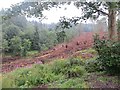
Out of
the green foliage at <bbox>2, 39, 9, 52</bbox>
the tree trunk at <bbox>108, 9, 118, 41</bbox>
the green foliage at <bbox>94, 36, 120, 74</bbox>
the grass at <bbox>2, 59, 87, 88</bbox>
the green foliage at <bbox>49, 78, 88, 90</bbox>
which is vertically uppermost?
the tree trunk at <bbox>108, 9, 118, 41</bbox>

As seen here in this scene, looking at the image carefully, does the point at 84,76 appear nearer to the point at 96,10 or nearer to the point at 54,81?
the point at 54,81

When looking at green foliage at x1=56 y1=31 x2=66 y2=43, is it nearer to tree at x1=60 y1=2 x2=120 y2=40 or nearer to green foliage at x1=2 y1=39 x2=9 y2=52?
tree at x1=60 y1=2 x2=120 y2=40

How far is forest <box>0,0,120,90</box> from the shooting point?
2.60 m

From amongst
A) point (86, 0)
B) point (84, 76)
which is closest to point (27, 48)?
point (84, 76)

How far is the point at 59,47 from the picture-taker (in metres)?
3.01

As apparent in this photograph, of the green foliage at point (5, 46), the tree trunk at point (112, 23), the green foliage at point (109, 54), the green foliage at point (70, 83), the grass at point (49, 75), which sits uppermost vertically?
the tree trunk at point (112, 23)

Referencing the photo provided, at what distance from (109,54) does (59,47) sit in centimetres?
72

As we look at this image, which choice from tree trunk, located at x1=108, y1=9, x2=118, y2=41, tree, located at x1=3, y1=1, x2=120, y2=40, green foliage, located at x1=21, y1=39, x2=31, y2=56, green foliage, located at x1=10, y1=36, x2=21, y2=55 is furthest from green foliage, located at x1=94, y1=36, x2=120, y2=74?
green foliage, located at x1=10, y1=36, x2=21, y2=55

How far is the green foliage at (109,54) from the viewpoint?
2.49 m

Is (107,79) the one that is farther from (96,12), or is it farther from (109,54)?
(96,12)

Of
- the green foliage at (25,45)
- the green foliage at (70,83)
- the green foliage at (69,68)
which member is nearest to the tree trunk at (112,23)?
the green foliage at (69,68)

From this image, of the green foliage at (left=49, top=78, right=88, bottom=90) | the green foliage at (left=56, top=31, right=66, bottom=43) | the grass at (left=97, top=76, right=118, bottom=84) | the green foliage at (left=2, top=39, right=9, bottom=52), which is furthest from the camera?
the green foliage at (left=56, top=31, right=66, bottom=43)

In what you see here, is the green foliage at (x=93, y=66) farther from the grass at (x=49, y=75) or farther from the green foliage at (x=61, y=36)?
the green foliage at (x=61, y=36)

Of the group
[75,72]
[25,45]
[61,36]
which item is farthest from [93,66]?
[25,45]
